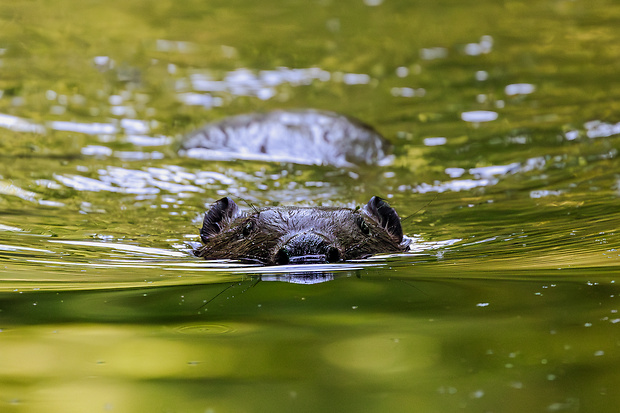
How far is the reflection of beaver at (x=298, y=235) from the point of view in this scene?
4.16 metres

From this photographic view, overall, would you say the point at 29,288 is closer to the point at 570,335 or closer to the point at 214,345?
the point at 214,345

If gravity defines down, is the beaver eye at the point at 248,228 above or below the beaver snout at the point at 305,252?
above

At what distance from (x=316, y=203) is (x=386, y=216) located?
51.2 inches

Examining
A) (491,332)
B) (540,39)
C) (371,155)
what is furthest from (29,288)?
(540,39)

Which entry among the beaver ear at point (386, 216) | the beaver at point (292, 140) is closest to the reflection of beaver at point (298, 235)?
the beaver ear at point (386, 216)

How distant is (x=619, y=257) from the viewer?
395 cm

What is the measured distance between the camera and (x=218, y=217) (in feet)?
17.0

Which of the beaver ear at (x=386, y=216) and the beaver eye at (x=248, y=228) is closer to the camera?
the beaver eye at (x=248, y=228)

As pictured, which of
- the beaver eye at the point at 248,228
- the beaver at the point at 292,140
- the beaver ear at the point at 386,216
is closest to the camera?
the beaver eye at the point at 248,228

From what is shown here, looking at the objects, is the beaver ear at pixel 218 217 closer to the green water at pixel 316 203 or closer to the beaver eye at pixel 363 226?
the green water at pixel 316 203

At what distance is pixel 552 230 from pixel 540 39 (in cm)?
844

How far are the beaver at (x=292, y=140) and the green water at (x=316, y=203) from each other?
232 millimetres

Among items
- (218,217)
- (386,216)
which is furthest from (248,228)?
(386,216)

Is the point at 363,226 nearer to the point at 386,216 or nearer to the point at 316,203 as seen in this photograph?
the point at 386,216
